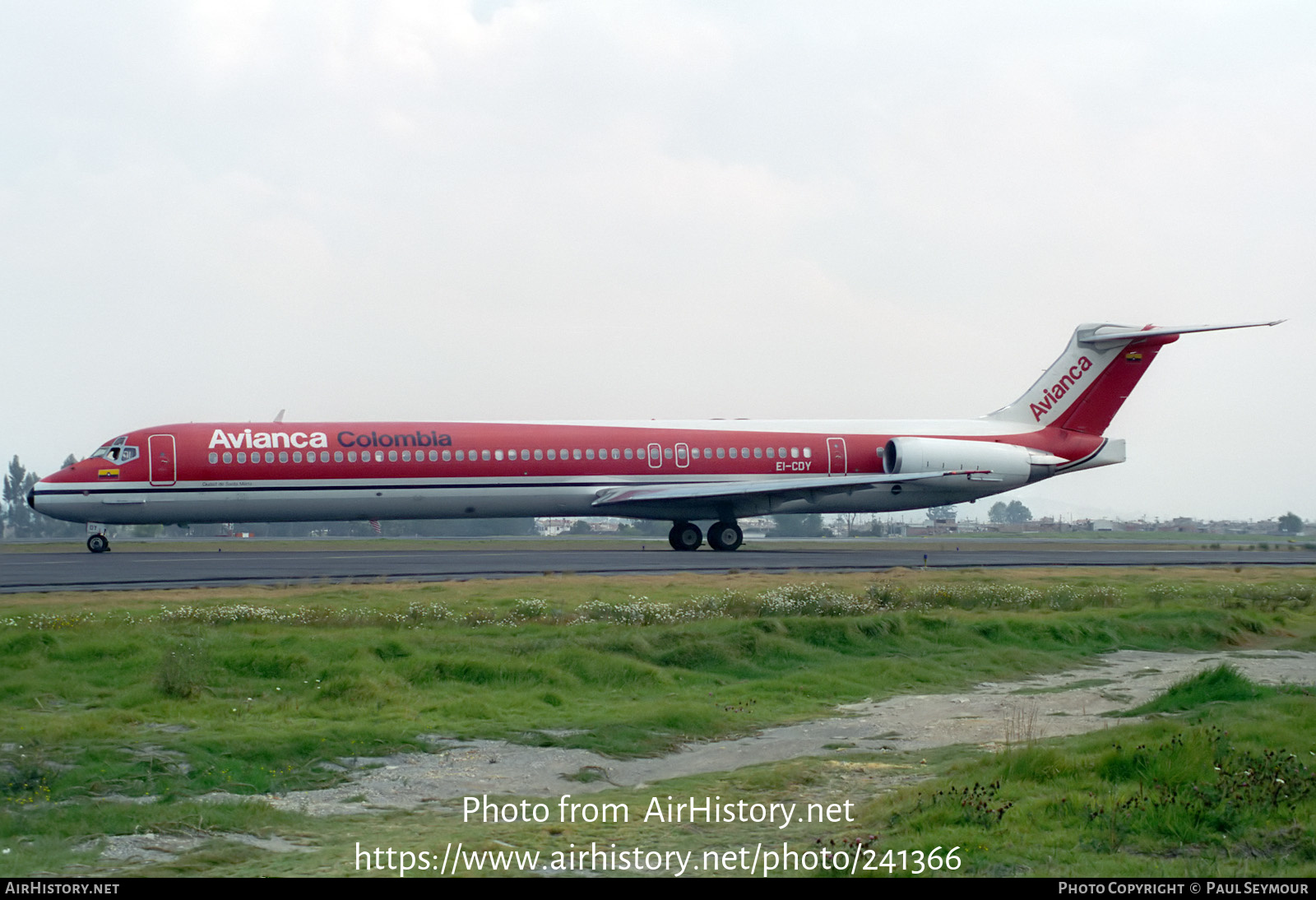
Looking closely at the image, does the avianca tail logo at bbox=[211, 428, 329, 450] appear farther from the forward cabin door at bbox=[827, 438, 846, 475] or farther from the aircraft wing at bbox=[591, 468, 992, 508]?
the forward cabin door at bbox=[827, 438, 846, 475]

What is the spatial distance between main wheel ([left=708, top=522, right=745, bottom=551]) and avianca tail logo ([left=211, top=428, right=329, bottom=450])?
1219 cm

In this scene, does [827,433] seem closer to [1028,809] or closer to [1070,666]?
[1070,666]

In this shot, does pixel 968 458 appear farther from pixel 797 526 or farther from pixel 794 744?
pixel 797 526

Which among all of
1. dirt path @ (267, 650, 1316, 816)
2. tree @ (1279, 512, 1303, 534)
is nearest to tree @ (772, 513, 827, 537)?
tree @ (1279, 512, 1303, 534)

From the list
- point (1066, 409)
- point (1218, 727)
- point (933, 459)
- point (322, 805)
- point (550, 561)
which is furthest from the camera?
point (1066, 409)

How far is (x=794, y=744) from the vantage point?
11.5 m

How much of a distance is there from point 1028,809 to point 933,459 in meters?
31.1

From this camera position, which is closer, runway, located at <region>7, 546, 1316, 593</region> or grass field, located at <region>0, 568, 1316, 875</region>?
grass field, located at <region>0, 568, 1316, 875</region>

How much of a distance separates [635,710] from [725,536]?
23918mm

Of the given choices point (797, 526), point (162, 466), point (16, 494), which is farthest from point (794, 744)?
point (16, 494)

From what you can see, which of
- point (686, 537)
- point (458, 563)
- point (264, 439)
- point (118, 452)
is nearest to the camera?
point (458, 563)

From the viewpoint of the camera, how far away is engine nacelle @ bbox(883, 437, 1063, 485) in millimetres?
38125

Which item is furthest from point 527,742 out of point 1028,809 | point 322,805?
point 1028,809

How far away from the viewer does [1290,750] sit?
962 centimetres
